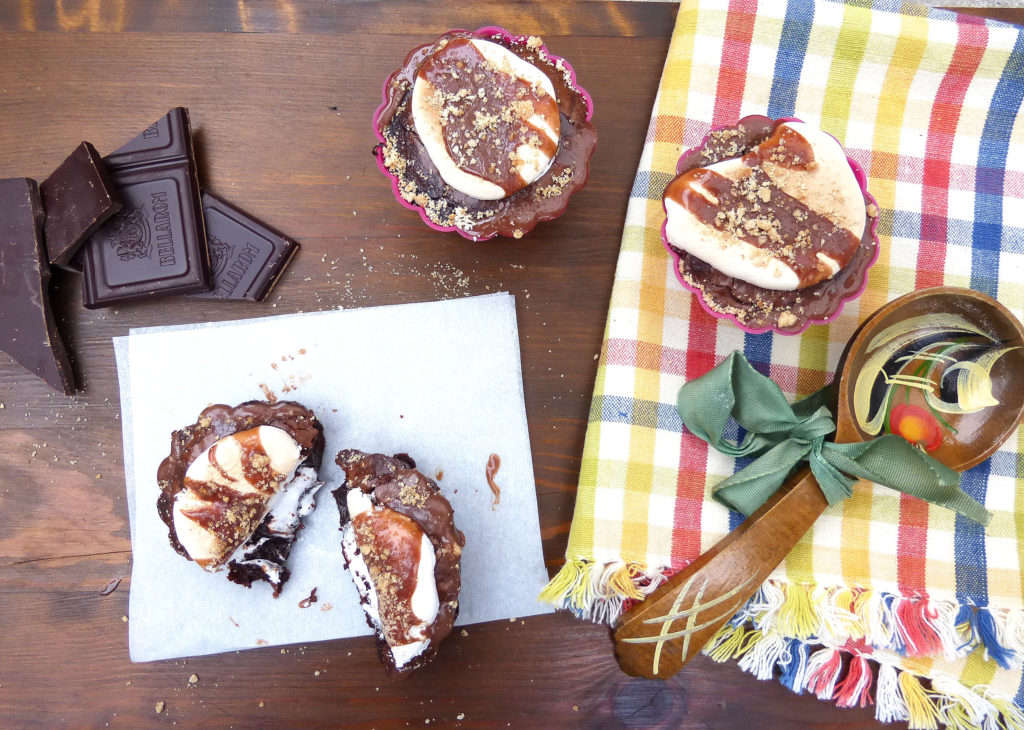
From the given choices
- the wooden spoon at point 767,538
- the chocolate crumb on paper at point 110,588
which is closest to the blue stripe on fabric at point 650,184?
the wooden spoon at point 767,538

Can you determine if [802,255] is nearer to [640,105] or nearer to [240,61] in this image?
[640,105]

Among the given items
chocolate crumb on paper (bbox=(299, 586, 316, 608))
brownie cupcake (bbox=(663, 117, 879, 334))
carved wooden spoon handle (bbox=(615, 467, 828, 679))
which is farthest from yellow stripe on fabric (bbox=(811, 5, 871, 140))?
chocolate crumb on paper (bbox=(299, 586, 316, 608))

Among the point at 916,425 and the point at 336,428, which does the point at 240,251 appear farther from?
the point at 916,425

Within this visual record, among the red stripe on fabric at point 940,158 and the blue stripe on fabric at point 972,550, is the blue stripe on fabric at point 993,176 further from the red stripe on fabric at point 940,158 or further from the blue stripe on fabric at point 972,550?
the blue stripe on fabric at point 972,550

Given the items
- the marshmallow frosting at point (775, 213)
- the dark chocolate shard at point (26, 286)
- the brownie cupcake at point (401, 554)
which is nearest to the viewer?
the marshmallow frosting at point (775, 213)

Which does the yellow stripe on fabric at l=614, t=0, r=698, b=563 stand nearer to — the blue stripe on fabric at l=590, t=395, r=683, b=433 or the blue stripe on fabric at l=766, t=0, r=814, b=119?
the blue stripe on fabric at l=590, t=395, r=683, b=433

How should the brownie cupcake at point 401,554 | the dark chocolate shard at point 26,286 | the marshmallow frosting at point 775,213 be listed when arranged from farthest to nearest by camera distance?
the dark chocolate shard at point 26,286 → the brownie cupcake at point 401,554 → the marshmallow frosting at point 775,213
